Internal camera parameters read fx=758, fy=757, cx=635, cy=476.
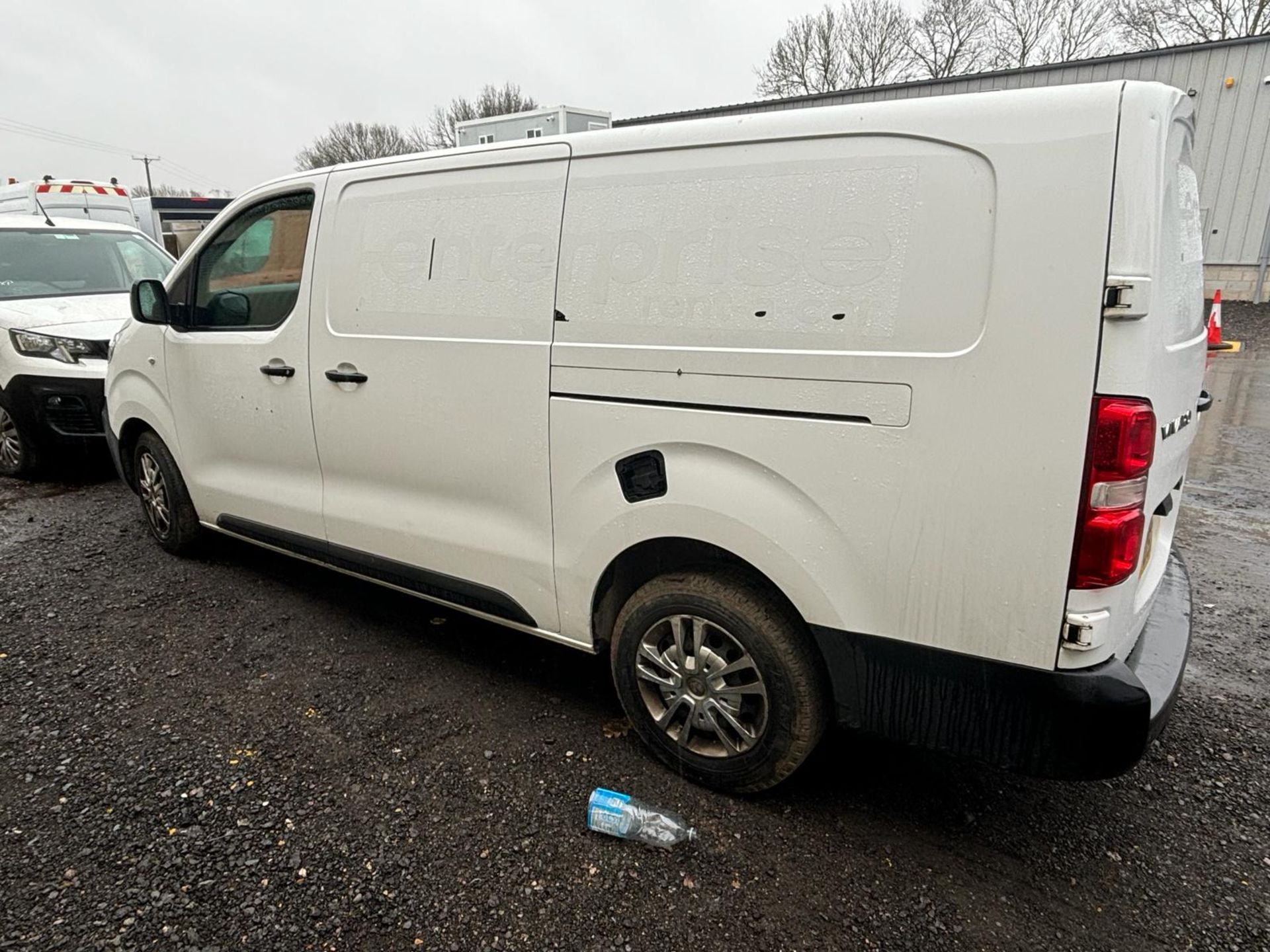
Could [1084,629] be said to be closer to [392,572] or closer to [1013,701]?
[1013,701]

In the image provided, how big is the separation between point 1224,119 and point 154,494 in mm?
18279

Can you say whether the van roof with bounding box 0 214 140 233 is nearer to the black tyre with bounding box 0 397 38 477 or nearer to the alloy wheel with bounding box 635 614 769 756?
the black tyre with bounding box 0 397 38 477

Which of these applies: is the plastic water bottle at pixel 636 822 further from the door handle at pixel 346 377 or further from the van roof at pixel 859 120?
the van roof at pixel 859 120

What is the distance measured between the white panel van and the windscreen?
483 centimetres

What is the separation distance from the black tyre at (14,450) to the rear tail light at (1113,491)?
702 cm

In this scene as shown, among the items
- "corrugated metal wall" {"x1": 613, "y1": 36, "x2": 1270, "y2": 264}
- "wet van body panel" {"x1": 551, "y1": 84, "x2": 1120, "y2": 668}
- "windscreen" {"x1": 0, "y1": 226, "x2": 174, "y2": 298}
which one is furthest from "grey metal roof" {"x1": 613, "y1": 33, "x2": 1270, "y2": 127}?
"wet van body panel" {"x1": 551, "y1": 84, "x2": 1120, "y2": 668}

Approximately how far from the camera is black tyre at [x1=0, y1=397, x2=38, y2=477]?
5828mm

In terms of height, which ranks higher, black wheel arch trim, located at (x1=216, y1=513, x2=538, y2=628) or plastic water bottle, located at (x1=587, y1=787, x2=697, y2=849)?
black wheel arch trim, located at (x1=216, y1=513, x2=538, y2=628)

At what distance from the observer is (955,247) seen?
1788 millimetres

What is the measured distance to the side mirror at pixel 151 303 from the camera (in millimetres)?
3744

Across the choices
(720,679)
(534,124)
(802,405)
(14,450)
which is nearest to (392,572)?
(720,679)

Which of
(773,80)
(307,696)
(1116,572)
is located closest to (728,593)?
(1116,572)

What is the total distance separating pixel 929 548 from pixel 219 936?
206 centimetres

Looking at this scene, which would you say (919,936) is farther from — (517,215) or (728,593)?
(517,215)
